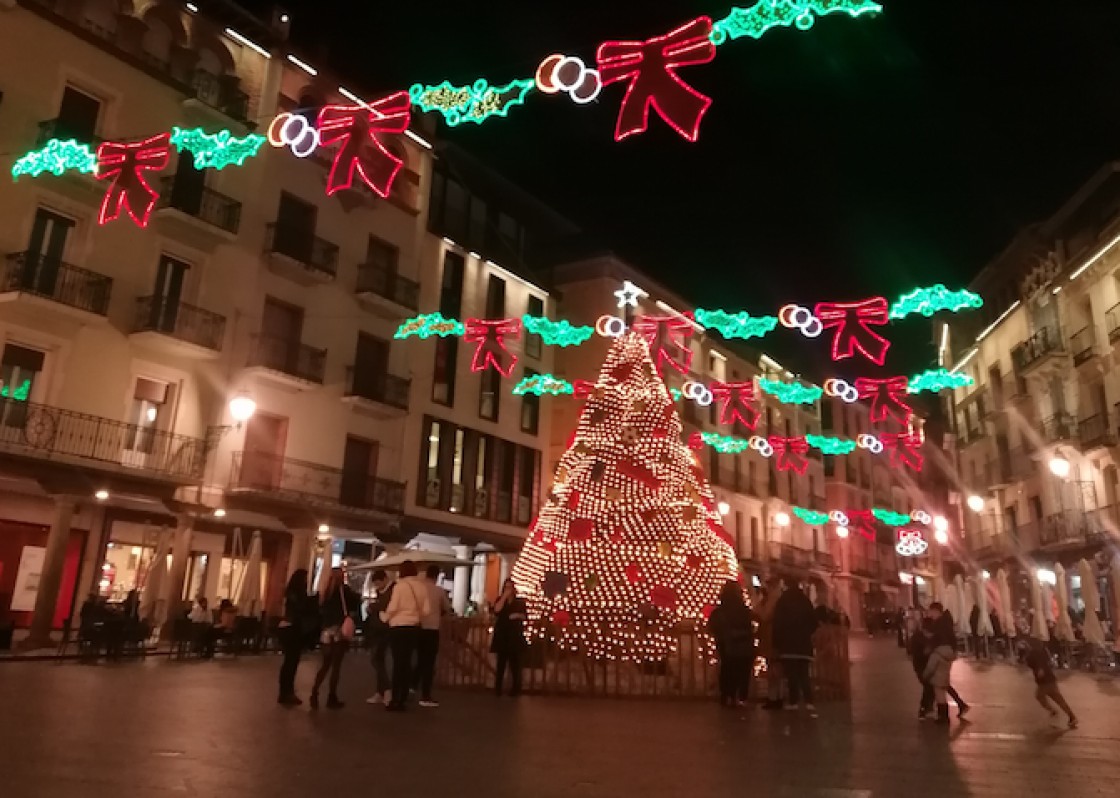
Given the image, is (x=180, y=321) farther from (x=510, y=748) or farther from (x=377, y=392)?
(x=510, y=748)

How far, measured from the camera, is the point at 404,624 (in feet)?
29.9

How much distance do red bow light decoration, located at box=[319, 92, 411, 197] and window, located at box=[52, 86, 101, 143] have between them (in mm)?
12895

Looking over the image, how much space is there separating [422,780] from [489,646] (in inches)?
264

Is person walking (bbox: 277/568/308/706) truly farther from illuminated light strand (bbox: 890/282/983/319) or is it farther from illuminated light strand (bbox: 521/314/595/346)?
illuminated light strand (bbox: 890/282/983/319)

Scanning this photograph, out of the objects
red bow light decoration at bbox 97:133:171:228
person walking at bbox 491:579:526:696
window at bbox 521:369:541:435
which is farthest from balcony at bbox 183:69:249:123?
person walking at bbox 491:579:526:696

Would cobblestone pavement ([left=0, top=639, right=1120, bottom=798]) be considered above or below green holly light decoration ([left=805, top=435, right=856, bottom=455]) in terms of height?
below

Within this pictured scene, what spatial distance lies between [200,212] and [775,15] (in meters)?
18.0

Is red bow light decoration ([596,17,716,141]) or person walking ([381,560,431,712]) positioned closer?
red bow light decoration ([596,17,716,141])

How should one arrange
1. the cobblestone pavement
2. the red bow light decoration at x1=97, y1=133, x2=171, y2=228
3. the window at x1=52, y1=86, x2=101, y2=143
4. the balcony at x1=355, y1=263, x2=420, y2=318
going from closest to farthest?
the cobblestone pavement
the red bow light decoration at x1=97, y1=133, x2=171, y2=228
the window at x1=52, y1=86, x2=101, y2=143
the balcony at x1=355, y1=263, x2=420, y2=318

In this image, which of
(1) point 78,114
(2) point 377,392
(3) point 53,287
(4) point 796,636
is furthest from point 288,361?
(4) point 796,636

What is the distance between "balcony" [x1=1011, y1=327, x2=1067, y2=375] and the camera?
29.8m

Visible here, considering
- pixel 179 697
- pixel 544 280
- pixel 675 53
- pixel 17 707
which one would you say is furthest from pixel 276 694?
pixel 544 280

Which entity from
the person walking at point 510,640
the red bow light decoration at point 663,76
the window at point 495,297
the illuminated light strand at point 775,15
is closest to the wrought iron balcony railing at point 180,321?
the window at point 495,297

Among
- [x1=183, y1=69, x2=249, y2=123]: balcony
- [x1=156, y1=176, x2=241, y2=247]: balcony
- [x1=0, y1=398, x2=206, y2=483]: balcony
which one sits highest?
[x1=183, y1=69, x2=249, y2=123]: balcony
